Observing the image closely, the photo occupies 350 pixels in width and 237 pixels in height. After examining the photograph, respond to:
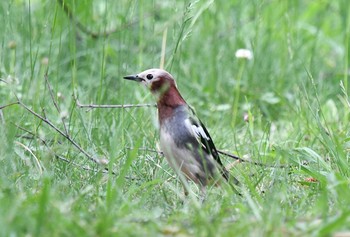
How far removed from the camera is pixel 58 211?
10.3 feet

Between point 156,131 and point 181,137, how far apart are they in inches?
30.0

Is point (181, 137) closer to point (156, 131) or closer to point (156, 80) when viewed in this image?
point (156, 80)

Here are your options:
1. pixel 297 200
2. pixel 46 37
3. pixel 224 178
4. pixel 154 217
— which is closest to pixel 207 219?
pixel 154 217

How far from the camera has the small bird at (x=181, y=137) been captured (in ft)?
14.8

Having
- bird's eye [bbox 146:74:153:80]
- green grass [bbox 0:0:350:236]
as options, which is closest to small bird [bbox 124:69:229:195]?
bird's eye [bbox 146:74:153:80]

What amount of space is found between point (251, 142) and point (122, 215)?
2.23m

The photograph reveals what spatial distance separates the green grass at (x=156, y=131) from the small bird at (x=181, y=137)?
0.12 metres

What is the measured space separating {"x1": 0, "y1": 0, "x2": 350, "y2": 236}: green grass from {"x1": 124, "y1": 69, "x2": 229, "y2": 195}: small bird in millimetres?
125

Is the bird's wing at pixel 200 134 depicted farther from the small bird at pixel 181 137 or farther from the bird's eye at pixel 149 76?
the bird's eye at pixel 149 76

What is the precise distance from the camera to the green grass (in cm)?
329

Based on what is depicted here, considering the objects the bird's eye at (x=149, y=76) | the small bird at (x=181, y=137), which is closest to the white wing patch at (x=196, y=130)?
the small bird at (x=181, y=137)

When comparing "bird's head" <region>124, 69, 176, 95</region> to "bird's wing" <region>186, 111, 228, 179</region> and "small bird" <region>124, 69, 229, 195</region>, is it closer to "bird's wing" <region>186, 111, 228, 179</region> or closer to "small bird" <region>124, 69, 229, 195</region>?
"small bird" <region>124, 69, 229, 195</region>

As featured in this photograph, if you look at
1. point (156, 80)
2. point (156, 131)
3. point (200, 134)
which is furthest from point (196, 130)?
point (156, 131)

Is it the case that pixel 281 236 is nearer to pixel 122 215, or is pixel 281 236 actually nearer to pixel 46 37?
pixel 122 215
